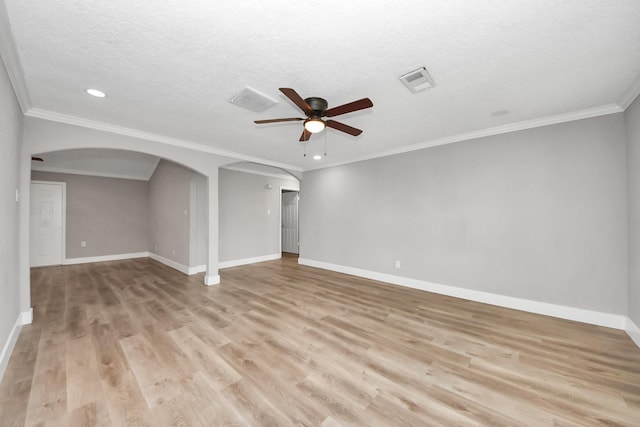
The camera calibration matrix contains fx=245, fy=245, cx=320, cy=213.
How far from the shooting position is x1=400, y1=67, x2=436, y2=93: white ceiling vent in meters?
2.16

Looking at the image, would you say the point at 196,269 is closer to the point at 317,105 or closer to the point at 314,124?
the point at 314,124

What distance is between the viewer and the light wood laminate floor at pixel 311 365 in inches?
63.9

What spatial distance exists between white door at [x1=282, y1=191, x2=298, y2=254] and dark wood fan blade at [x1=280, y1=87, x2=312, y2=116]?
19.6 ft

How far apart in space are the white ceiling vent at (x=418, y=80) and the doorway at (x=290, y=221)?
597cm

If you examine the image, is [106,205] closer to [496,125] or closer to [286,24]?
[286,24]

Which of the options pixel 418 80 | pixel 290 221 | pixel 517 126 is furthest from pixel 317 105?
pixel 290 221

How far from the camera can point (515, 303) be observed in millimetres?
3393

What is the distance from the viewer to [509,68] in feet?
6.94

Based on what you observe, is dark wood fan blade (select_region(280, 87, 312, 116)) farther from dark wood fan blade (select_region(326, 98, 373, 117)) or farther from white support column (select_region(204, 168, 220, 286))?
white support column (select_region(204, 168, 220, 286))

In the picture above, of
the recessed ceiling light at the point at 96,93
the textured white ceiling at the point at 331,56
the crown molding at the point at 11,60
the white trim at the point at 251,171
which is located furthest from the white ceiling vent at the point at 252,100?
the white trim at the point at 251,171

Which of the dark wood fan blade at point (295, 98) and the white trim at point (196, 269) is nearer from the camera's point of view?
the dark wood fan blade at point (295, 98)

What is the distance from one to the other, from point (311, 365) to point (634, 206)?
3.75 meters

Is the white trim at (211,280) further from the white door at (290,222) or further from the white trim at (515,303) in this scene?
the white door at (290,222)

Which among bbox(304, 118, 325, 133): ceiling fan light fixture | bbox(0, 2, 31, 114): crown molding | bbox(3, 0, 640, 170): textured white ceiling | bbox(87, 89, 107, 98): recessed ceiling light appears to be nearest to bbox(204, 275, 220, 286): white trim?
bbox(3, 0, 640, 170): textured white ceiling
